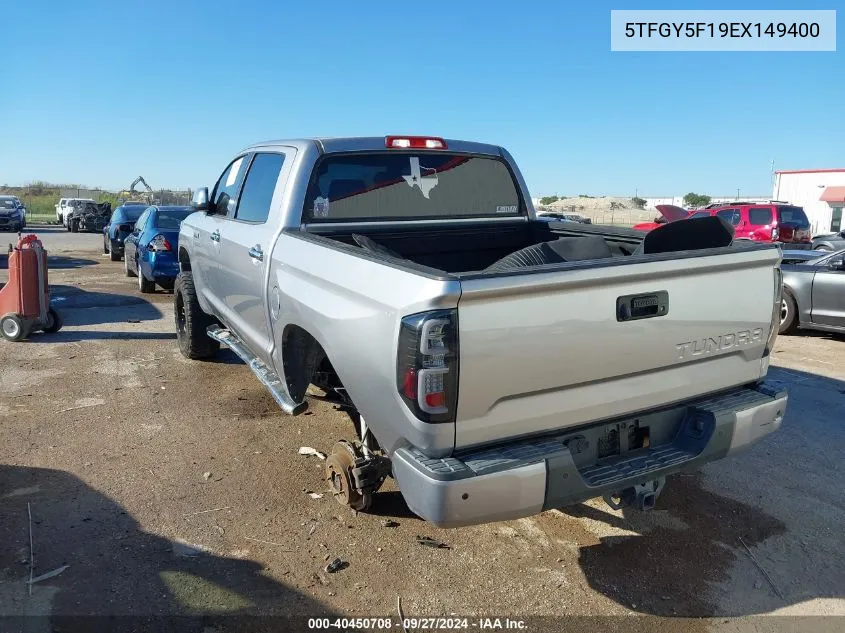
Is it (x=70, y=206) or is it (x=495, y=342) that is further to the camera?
(x=70, y=206)

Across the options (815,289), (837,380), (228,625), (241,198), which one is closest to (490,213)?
(241,198)

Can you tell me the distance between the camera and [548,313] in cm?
269

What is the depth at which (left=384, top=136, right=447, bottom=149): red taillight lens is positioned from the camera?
4641 millimetres

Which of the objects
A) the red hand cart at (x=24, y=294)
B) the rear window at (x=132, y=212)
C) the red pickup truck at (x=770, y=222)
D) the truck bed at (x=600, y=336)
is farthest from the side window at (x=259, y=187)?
the red pickup truck at (x=770, y=222)

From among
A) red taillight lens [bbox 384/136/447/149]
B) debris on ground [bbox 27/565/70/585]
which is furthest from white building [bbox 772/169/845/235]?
debris on ground [bbox 27/565/70/585]

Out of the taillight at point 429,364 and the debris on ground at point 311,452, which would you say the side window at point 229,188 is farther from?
the taillight at point 429,364

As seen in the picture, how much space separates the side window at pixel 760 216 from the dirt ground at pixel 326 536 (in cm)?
1408

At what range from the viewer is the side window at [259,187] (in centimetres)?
457

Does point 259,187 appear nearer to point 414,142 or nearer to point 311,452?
point 414,142

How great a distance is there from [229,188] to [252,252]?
1.50 m

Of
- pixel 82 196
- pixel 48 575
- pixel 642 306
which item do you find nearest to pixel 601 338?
pixel 642 306

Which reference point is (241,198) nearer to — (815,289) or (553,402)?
(553,402)

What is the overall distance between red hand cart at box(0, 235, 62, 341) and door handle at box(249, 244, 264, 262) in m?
4.78

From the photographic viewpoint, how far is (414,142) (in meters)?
4.72
